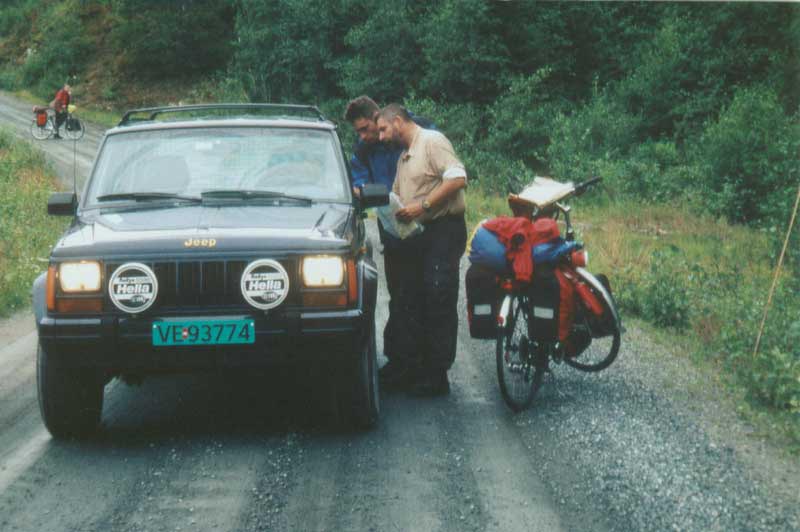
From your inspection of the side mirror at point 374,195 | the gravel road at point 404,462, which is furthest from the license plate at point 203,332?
the side mirror at point 374,195

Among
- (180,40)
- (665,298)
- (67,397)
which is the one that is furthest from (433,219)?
(180,40)

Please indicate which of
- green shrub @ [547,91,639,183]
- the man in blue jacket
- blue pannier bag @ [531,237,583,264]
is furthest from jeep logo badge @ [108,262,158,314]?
green shrub @ [547,91,639,183]

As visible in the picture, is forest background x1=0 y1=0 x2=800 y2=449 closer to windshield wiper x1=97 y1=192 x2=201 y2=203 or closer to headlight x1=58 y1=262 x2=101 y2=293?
windshield wiper x1=97 y1=192 x2=201 y2=203

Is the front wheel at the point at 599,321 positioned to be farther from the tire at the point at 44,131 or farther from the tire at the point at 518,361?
the tire at the point at 44,131

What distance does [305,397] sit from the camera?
649cm

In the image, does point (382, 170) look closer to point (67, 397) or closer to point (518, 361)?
point (518, 361)

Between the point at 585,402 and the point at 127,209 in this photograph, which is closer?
the point at 127,209

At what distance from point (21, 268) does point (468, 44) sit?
20600 millimetres

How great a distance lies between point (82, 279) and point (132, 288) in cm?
26

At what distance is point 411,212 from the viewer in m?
6.25

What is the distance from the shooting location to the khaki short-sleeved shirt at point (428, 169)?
6.36 m

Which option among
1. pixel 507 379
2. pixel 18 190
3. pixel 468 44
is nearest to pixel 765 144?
pixel 468 44

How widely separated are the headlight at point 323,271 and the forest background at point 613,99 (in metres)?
2.11

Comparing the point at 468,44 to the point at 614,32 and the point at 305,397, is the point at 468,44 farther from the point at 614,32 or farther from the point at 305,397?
the point at 305,397
